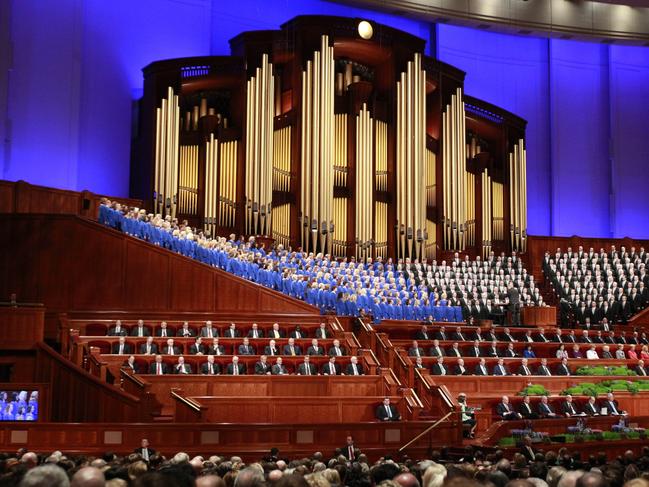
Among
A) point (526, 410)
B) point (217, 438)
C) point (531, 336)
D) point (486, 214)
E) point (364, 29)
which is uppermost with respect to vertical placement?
point (364, 29)

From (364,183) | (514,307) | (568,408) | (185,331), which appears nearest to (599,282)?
(514,307)

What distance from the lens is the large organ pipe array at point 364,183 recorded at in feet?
64.6

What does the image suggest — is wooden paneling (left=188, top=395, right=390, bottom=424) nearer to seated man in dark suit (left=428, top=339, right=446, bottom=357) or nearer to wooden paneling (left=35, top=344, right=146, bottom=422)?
wooden paneling (left=35, top=344, right=146, bottom=422)

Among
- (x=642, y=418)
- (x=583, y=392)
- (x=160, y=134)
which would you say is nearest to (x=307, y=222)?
(x=160, y=134)

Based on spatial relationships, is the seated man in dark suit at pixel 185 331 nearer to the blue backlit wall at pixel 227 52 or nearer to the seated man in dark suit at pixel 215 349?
the seated man in dark suit at pixel 215 349

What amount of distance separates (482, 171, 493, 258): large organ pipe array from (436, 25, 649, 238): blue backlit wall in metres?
2.31

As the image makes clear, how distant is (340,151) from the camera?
2008 centimetres

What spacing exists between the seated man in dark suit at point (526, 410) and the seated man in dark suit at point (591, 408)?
0.75 m

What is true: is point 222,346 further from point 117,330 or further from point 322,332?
point 322,332

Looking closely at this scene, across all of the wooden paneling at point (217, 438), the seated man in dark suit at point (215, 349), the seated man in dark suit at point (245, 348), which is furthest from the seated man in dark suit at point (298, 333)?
the wooden paneling at point (217, 438)

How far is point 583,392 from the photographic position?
1259 centimetres

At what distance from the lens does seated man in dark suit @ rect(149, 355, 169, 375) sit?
11.3 meters

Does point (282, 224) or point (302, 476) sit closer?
point (302, 476)

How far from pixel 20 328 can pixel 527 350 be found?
7511 millimetres
